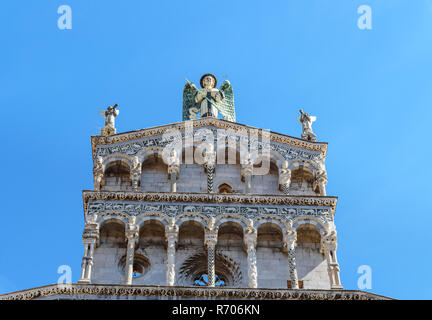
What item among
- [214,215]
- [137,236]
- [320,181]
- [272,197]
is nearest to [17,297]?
[137,236]

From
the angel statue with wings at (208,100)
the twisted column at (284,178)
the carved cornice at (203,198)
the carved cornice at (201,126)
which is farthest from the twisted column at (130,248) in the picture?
the angel statue with wings at (208,100)

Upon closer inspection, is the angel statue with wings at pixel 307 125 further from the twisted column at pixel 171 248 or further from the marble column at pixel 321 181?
the twisted column at pixel 171 248

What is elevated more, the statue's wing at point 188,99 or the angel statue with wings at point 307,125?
the statue's wing at point 188,99

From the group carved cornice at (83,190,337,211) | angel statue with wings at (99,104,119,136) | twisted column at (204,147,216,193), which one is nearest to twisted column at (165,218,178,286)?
carved cornice at (83,190,337,211)

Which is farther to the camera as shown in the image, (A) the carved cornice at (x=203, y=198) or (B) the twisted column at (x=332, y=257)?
(A) the carved cornice at (x=203, y=198)

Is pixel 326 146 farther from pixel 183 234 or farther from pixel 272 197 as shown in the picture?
pixel 183 234

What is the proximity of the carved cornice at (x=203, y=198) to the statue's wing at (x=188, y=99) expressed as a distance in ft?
15.0

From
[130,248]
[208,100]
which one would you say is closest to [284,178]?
[208,100]

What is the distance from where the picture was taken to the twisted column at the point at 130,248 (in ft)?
76.6

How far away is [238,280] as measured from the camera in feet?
79.0

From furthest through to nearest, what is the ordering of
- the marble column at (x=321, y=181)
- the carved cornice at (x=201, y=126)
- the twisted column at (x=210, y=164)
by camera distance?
the carved cornice at (x=201, y=126) < the twisted column at (x=210, y=164) < the marble column at (x=321, y=181)

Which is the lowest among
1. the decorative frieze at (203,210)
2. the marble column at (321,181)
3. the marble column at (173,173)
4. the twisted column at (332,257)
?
the twisted column at (332,257)

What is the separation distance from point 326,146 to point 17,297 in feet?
32.9

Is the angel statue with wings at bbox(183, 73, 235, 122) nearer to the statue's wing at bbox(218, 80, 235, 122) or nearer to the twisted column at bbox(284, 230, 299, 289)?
the statue's wing at bbox(218, 80, 235, 122)
